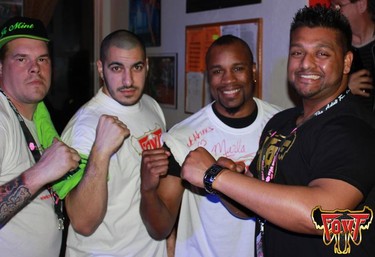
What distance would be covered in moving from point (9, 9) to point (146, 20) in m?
1.19

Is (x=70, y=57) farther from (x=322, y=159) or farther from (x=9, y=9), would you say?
(x=322, y=159)

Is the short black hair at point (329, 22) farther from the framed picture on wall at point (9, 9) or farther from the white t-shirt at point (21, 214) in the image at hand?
the framed picture on wall at point (9, 9)

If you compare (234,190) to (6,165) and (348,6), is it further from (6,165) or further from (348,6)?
(348,6)

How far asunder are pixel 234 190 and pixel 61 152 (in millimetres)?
615

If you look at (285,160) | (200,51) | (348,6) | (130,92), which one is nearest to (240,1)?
(200,51)

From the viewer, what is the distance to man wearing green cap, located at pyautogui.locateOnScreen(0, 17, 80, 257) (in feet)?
4.53

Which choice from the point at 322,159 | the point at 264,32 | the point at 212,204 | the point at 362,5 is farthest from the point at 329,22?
the point at 264,32

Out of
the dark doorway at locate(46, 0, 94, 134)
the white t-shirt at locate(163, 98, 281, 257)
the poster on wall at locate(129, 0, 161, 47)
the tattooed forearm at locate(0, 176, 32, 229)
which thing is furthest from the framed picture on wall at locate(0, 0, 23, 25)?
the tattooed forearm at locate(0, 176, 32, 229)

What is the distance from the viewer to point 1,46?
165 centimetres

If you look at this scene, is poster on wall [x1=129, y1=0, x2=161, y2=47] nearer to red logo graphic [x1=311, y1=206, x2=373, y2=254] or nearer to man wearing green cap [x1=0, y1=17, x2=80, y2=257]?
man wearing green cap [x1=0, y1=17, x2=80, y2=257]

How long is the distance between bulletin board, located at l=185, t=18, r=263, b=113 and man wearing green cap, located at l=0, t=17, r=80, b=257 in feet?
4.09

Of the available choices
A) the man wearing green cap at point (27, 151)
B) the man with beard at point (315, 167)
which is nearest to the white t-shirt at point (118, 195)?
the man wearing green cap at point (27, 151)

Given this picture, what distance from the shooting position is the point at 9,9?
3.57 metres

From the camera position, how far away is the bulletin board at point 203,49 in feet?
8.13
